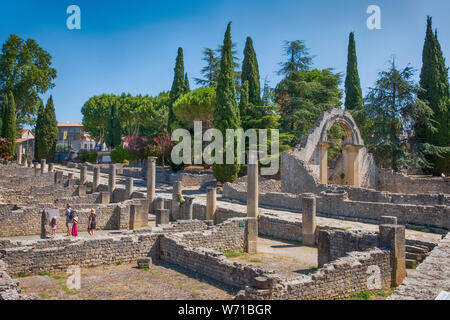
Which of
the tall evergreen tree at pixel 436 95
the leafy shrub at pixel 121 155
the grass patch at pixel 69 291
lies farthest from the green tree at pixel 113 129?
the grass patch at pixel 69 291

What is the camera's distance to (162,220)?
54.5 feet

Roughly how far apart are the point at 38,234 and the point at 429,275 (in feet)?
52.2

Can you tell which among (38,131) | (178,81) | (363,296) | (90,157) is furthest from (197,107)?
(363,296)

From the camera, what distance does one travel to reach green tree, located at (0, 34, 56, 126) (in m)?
49.3

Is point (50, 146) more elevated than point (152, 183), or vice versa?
point (50, 146)

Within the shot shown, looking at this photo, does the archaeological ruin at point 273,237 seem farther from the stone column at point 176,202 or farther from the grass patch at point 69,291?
the grass patch at point 69,291

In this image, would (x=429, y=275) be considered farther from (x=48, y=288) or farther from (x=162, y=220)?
(x=162, y=220)

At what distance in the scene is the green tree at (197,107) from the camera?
124 ft

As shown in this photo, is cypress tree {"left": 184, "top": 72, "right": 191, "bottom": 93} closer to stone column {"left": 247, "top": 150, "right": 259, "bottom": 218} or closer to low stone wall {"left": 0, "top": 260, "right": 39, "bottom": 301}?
stone column {"left": 247, "top": 150, "right": 259, "bottom": 218}

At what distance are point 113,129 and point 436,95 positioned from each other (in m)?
47.8

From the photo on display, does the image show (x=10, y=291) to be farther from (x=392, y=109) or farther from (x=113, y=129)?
(x=113, y=129)

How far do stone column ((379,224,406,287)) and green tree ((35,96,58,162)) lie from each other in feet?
167

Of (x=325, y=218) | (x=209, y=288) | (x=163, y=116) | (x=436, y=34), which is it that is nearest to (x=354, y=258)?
(x=209, y=288)

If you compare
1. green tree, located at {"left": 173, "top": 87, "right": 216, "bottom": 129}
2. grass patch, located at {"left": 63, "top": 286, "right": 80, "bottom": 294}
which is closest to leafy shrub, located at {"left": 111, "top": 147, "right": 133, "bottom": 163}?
green tree, located at {"left": 173, "top": 87, "right": 216, "bottom": 129}
